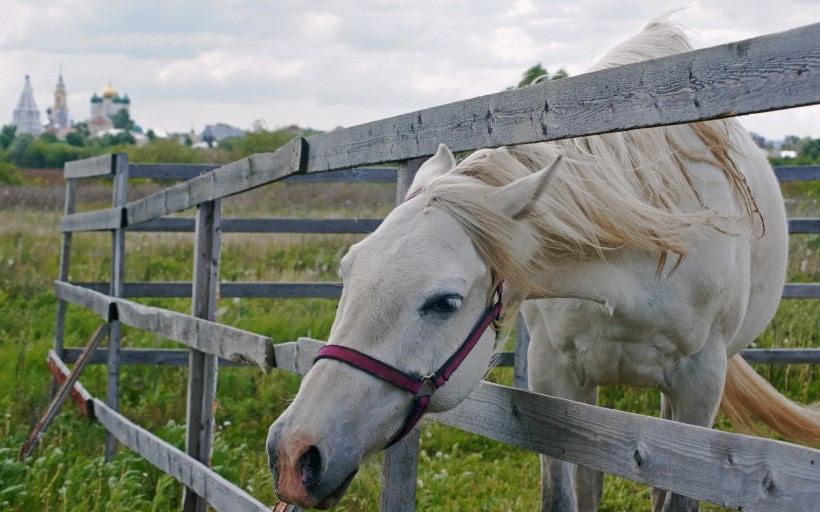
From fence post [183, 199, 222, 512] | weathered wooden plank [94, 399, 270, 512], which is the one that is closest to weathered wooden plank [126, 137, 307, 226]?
fence post [183, 199, 222, 512]

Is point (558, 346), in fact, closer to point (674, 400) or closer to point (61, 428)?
point (674, 400)

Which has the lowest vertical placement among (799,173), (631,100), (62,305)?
(62,305)

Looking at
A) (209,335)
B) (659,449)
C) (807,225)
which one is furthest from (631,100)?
(807,225)

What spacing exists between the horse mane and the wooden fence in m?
0.16

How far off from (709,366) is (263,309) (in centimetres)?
691

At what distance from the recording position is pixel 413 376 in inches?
87.2

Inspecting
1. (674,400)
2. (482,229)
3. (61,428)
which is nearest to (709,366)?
(674,400)

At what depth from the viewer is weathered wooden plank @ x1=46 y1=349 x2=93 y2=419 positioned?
6.20 m

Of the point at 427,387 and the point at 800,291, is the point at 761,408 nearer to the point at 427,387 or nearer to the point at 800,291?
the point at 427,387

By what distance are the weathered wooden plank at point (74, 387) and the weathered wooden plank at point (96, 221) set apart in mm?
968

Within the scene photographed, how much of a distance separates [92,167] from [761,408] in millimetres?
5663

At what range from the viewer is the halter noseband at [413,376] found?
7.07 ft

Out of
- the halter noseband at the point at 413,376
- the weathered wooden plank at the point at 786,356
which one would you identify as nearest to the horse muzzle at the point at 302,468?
the halter noseband at the point at 413,376

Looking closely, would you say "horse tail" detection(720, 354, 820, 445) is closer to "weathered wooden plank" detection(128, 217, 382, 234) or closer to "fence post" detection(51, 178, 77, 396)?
"weathered wooden plank" detection(128, 217, 382, 234)
